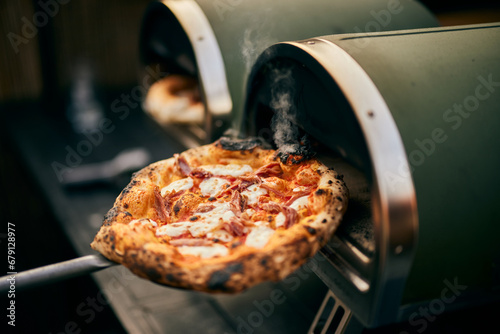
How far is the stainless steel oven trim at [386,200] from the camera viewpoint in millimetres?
862

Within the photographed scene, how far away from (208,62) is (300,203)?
0.83 metres

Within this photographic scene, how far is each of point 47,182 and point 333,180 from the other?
2.15m

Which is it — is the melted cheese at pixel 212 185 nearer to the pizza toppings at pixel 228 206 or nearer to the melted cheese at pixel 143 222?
the pizza toppings at pixel 228 206

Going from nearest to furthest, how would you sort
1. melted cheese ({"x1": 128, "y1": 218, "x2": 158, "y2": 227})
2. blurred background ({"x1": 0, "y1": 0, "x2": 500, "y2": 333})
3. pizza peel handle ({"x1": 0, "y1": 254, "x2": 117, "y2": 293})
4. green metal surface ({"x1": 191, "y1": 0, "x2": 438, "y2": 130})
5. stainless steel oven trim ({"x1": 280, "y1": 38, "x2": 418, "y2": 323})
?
1. stainless steel oven trim ({"x1": 280, "y1": 38, "x2": 418, "y2": 323})
2. pizza peel handle ({"x1": 0, "y1": 254, "x2": 117, "y2": 293})
3. melted cheese ({"x1": 128, "y1": 218, "x2": 158, "y2": 227})
4. green metal surface ({"x1": 191, "y1": 0, "x2": 438, "y2": 130})
5. blurred background ({"x1": 0, "y1": 0, "x2": 500, "y2": 333})

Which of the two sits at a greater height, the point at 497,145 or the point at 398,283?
the point at 497,145

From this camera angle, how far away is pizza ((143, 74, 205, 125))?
2.05 m

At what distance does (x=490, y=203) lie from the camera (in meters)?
1.01

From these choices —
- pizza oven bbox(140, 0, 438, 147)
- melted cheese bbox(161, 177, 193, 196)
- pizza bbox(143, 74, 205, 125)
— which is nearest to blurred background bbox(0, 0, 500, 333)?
pizza bbox(143, 74, 205, 125)

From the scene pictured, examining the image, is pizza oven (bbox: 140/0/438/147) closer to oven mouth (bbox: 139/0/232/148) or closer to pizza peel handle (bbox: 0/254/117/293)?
oven mouth (bbox: 139/0/232/148)

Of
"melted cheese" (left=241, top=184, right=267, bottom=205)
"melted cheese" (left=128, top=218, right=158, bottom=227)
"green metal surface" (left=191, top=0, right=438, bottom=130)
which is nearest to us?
"melted cheese" (left=128, top=218, right=158, bottom=227)

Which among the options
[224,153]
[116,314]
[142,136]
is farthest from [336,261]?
[142,136]

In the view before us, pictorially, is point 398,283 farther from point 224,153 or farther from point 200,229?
point 224,153

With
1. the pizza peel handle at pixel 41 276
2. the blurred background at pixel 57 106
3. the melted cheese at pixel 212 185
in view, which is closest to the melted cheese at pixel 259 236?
the melted cheese at pixel 212 185

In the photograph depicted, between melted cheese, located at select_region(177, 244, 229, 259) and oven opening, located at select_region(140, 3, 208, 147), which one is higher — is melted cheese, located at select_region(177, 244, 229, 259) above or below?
below
